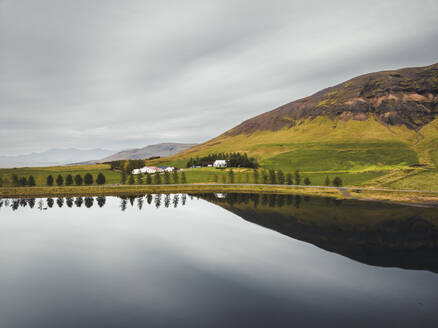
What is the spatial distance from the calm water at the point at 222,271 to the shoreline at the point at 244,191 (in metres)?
22.8

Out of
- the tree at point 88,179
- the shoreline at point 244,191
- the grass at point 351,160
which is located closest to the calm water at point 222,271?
the shoreline at point 244,191

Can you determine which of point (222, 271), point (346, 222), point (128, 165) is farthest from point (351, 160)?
point (222, 271)

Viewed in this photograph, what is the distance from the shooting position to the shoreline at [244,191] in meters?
80.6

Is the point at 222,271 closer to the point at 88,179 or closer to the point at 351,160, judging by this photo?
the point at 88,179

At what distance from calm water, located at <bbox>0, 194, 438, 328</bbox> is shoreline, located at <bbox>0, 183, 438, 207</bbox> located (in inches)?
899

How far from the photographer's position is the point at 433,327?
66.3 ft

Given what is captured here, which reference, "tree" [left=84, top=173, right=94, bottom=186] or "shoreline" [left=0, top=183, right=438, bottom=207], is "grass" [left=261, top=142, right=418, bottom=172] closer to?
"shoreline" [left=0, top=183, right=438, bottom=207]

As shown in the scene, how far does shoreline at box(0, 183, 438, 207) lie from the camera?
80.6 metres

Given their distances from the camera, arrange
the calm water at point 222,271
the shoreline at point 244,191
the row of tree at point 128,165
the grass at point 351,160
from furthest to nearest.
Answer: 1. the row of tree at point 128,165
2. the grass at point 351,160
3. the shoreline at point 244,191
4. the calm water at point 222,271

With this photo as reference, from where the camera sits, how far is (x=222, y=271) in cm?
3159

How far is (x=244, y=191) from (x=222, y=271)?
75.4m

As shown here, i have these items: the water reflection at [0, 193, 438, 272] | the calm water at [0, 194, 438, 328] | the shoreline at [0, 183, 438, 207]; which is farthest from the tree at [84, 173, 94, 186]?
the calm water at [0, 194, 438, 328]

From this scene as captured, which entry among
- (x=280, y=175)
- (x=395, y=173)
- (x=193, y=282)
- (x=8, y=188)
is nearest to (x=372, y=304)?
(x=193, y=282)

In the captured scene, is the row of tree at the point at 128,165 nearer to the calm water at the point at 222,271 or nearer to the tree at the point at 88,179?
the tree at the point at 88,179
